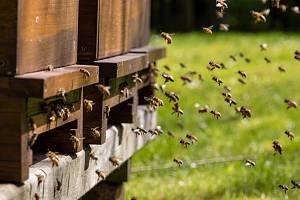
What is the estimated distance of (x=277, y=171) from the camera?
636 cm

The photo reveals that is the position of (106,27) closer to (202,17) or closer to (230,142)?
(230,142)

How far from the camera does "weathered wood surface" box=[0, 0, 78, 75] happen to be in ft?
8.04

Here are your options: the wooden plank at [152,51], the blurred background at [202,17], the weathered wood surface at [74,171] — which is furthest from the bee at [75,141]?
the blurred background at [202,17]

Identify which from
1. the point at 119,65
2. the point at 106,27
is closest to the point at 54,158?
the point at 119,65

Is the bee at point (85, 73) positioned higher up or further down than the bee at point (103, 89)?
higher up

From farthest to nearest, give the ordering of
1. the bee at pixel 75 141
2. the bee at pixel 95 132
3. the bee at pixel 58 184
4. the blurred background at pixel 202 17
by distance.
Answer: the blurred background at pixel 202 17 < the bee at pixel 95 132 < the bee at pixel 75 141 < the bee at pixel 58 184

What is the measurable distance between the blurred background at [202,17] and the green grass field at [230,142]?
32.6 feet

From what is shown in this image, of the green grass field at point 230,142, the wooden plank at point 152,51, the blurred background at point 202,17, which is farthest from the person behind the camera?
the blurred background at point 202,17

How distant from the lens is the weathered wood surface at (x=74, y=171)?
261 cm

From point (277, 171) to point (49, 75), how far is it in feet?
13.2

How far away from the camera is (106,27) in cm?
348

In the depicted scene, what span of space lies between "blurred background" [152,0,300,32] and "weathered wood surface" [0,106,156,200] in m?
20.6

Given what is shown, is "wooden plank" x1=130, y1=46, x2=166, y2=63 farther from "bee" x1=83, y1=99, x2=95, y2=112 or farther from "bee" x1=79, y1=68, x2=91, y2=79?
"bee" x1=79, y1=68, x2=91, y2=79

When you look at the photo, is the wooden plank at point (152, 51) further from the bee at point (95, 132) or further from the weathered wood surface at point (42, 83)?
the weathered wood surface at point (42, 83)
